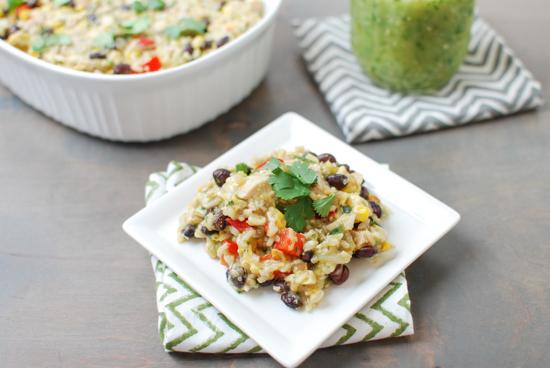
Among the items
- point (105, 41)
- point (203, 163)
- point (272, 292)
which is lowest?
point (203, 163)

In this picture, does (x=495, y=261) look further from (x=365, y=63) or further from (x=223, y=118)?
(x=223, y=118)

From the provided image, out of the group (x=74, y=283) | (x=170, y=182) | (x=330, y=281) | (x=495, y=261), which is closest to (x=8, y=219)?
(x=74, y=283)

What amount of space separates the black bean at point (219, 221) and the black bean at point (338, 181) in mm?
378

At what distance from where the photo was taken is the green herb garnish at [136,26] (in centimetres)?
271

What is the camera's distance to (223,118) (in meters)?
2.91

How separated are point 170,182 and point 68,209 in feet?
1.43

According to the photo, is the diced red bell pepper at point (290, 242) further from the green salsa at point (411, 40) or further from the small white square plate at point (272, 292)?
the green salsa at point (411, 40)

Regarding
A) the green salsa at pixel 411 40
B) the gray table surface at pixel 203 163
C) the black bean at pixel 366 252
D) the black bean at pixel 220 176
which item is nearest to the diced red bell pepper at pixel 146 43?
the gray table surface at pixel 203 163

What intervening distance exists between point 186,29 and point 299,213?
3.69 ft

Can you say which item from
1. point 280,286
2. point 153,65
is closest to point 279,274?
point 280,286

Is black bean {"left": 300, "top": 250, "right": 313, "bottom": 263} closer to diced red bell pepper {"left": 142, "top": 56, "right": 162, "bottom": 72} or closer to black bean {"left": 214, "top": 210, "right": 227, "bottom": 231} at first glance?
black bean {"left": 214, "top": 210, "right": 227, "bottom": 231}

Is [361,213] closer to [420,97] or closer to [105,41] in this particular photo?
→ [420,97]

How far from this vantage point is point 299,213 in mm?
1989

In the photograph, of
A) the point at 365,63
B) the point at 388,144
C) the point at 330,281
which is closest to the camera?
the point at 330,281
